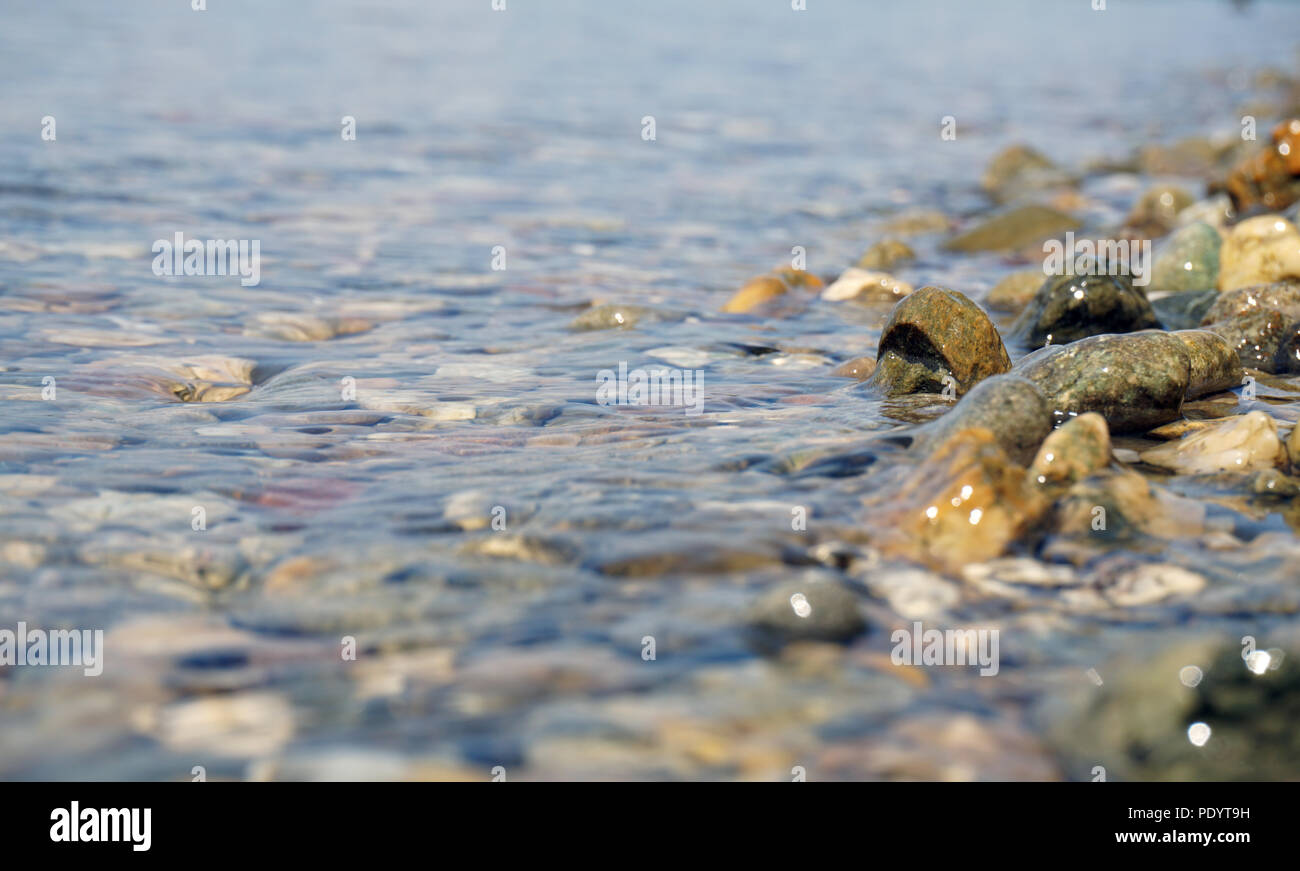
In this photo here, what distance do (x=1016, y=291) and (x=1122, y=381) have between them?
240 centimetres

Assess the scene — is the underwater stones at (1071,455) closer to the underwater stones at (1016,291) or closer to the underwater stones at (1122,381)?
the underwater stones at (1122,381)

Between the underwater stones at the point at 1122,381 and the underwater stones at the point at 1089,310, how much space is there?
106cm

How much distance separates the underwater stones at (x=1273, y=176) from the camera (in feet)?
25.8

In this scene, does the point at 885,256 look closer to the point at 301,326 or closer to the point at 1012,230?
the point at 1012,230

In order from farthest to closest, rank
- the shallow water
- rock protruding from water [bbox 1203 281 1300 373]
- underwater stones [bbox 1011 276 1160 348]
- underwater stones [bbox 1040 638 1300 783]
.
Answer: underwater stones [bbox 1011 276 1160 348] < rock protruding from water [bbox 1203 281 1300 373] < the shallow water < underwater stones [bbox 1040 638 1300 783]

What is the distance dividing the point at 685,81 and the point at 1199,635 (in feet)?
51.2

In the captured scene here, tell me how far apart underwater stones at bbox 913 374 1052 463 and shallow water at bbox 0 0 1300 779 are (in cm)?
33

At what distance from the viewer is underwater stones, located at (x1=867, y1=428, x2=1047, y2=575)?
295 centimetres

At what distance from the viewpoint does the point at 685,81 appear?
667 inches

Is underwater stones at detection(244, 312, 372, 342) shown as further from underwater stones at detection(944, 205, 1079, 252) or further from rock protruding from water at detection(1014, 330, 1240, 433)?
underwater stones at detection(944, 205, 1079, 252)

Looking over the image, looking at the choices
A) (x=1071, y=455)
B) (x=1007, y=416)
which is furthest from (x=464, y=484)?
(x=1071, y=455)

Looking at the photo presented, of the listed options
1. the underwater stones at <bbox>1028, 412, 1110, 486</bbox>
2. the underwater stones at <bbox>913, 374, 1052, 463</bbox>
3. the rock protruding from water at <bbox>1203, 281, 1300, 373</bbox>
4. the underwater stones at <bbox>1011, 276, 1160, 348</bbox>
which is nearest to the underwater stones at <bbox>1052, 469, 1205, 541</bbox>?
the underwater stones at <bbox>1028, 412, 1110, 486</bbox>

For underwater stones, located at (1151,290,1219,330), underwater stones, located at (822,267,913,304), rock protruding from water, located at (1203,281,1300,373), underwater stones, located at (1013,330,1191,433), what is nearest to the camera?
underwater stones, located at (1013,330,1191,433)
